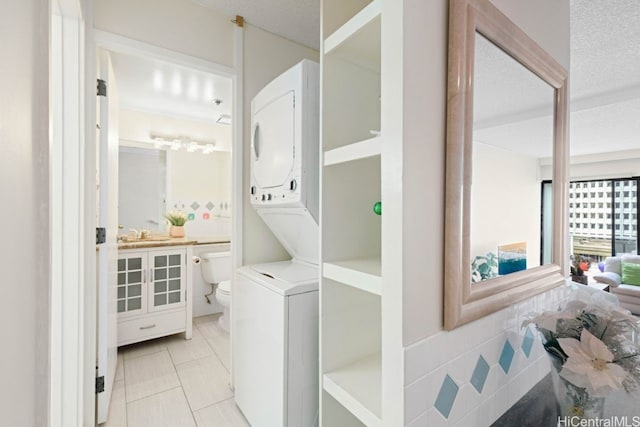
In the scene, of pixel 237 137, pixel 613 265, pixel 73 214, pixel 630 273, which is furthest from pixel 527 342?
pixel 613 265

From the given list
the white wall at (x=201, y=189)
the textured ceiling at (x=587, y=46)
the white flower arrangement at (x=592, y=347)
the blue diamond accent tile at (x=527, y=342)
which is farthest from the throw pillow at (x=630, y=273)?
the white wall at (x=201, y=189)

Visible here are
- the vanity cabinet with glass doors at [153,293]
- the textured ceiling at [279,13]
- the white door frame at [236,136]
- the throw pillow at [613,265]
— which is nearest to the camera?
the textured ceiling at [279,13]

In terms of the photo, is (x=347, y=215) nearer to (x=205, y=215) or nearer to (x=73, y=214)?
(x=73, y=214)

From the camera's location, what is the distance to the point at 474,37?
0.75 m

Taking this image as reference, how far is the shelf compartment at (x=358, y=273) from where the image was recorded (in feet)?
2.53

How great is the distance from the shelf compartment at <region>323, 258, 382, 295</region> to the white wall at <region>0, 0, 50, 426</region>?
69cm

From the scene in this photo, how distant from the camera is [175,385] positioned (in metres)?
2.03

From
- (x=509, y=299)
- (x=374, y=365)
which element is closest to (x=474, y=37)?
(x=509, y=299)

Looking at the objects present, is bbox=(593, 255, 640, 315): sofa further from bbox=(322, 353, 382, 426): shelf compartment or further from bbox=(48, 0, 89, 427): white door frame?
bbox=(48, 0, 89, 427): white door frame

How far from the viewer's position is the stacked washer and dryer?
1280 millimetres

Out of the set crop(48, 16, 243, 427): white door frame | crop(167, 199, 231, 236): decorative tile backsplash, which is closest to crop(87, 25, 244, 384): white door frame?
crop(48, 16, 243, 427): white door frame

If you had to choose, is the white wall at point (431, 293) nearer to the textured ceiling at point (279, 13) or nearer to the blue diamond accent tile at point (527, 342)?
the blue diamond accent tile at point (527, 342)

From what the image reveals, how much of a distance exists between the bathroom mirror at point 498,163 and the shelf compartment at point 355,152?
0.60ft

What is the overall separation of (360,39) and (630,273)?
6.10 meters
